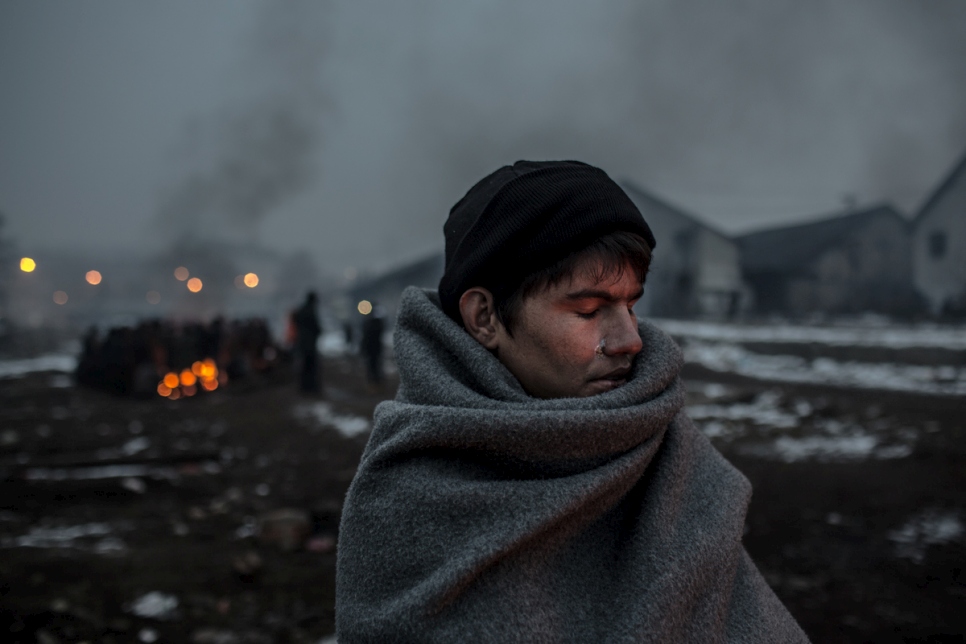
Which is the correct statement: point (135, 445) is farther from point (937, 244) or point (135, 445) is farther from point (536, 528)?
point (937, 244)

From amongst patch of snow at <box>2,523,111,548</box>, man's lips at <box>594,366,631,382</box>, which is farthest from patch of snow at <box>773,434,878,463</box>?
patch of snow at <box>2,523,111,548</box>

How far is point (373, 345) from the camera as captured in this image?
1267 cm

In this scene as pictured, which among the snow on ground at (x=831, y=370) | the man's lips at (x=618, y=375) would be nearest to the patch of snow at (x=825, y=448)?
the snow on ground at (x=831, y=370)

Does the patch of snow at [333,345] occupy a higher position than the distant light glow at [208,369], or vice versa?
the distant light glow at [208,369]

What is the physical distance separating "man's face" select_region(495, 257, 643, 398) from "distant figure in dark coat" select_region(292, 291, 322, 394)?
36.6ft

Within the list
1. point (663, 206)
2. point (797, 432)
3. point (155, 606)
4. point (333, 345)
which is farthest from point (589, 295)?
point (333, 345)

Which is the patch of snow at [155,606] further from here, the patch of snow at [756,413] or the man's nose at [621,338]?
the patch of snow at [756,413]

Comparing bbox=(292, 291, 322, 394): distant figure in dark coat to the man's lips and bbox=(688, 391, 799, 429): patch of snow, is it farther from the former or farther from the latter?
the man's lips

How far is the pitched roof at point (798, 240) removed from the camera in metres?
26.9

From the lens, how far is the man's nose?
1.11m

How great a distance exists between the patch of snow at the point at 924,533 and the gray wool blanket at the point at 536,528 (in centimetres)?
399

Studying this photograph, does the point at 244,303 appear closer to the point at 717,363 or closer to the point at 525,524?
the point at 717,363

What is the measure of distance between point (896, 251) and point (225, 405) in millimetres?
29350

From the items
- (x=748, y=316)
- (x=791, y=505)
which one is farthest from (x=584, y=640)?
(x=748, y=316)
